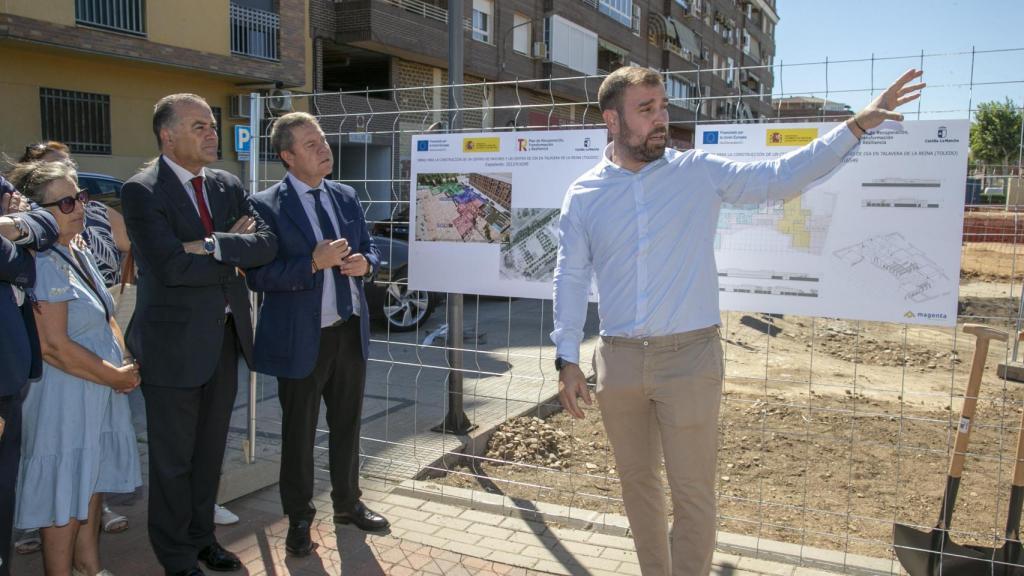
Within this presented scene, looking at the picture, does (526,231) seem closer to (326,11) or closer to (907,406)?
(907,406)

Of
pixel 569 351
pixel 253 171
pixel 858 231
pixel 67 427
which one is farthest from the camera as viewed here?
pixel 253 171

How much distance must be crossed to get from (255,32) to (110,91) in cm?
409

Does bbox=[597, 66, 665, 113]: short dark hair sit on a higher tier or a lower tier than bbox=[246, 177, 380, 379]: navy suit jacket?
higher

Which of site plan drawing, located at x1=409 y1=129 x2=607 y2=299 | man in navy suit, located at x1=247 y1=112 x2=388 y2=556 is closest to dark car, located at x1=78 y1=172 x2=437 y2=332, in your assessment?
site plan drawing, located at x1=409 y1=129 x2=607 y2=299

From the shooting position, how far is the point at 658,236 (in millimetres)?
2744

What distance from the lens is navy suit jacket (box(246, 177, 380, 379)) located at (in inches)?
139

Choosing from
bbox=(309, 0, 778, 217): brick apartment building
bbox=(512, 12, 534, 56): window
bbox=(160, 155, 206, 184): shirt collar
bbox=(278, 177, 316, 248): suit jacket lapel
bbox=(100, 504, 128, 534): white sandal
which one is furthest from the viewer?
bbox=(512, 12, 534, 56): window

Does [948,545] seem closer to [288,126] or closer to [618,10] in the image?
[288,126]

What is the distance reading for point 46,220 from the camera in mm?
2729

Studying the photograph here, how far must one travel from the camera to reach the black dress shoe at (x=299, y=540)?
367 centimetres

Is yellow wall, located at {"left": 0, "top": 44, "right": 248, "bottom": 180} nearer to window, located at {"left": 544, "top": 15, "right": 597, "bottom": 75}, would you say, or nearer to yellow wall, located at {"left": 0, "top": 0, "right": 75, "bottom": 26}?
yellow wall, located at {"left": 0, "top": 0, "right": 75, "bottom": 26}

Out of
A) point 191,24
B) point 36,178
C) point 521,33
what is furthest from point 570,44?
point 36,178

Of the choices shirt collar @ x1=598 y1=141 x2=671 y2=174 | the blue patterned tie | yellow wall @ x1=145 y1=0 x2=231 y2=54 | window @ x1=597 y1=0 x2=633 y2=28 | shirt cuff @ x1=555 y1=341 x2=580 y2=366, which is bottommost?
shirt cuff @ x1=555 y1=341 x2=580 y2=366

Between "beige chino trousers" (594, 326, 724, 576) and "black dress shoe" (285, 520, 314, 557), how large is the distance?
1.71m
